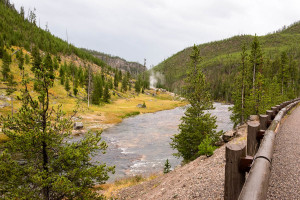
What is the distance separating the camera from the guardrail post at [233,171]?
8.26 feet

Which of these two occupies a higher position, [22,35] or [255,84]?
[22,35]

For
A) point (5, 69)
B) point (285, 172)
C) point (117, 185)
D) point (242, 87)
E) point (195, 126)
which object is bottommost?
point (117, 185)

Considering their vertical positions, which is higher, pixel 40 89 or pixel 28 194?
pixel 40 89

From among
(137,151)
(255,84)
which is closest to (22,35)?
(137,151)

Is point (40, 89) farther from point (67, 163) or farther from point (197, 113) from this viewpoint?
point (197, 113)

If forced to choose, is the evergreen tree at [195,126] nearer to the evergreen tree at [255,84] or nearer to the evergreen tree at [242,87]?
the evergreen tree at [255,84]

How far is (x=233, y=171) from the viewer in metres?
2.62

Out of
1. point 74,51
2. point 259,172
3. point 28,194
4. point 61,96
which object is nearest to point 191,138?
point 28,194

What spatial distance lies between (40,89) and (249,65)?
111 feet

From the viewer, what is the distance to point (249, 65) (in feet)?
109

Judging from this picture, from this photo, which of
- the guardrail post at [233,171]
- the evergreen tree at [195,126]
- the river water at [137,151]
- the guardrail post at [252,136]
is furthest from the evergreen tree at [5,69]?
the guardrail post at [233,171]

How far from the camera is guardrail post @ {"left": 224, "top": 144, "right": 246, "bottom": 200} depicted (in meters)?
2.52

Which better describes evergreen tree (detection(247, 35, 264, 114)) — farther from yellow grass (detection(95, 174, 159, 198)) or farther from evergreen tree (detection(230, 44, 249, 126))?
yellow grass (detection(95, 174, 159, 198))

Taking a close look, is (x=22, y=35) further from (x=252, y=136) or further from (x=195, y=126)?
(x=252, y=136)
